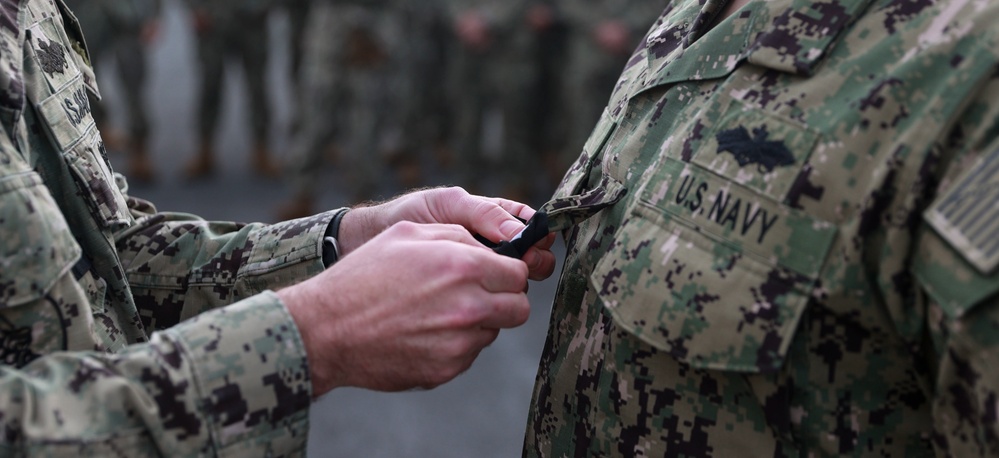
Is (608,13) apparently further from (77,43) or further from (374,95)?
(77,43)

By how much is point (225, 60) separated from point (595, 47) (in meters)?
2.70

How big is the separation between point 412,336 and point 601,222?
36cm

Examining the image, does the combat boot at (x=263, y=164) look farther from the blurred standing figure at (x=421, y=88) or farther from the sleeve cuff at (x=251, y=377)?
the sleeve cuff at (x=251, y=377)

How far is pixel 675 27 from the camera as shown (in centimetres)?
163

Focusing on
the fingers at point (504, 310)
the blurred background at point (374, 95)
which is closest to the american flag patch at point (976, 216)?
the fingers at point (504, 310)

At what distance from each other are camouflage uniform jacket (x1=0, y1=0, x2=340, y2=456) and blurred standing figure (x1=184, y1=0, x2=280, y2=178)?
548 centimetres

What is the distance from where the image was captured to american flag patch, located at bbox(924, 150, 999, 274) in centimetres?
100

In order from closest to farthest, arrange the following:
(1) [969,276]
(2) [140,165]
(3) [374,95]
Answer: (1) [969,276], (3) [374,95], (2) [140,165]

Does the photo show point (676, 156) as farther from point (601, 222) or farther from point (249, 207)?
point (249, 207)

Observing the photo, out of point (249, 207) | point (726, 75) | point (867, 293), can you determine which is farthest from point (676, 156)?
point (249, 207)

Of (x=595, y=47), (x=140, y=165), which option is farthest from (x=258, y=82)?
(x=595, y=47)

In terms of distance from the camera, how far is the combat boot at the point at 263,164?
23.4 ft

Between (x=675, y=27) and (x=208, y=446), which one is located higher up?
(x=675, y=27)

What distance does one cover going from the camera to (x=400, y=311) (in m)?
1.28
